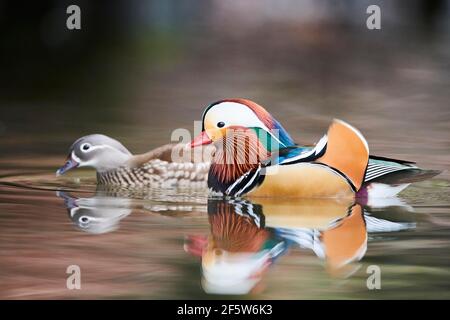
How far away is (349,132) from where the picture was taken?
5.72 metres

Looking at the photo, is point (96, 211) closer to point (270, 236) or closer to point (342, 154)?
point (270, 236)

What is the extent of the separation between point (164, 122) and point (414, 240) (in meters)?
2.39

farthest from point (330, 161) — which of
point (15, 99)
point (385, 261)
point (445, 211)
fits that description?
point (15, 99)

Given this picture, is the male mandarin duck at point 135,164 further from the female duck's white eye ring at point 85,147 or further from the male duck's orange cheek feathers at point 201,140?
the male duck's orange cheek feathers at point 201,140

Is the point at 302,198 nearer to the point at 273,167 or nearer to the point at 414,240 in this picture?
the point at 273,167

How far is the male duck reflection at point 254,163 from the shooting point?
569cm

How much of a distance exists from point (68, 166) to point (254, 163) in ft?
3.23

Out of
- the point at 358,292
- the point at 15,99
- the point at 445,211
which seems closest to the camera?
the point at 358,292

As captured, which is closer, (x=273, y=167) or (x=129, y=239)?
(x=129, y=239)

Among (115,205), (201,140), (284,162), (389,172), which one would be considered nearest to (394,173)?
(389,172)

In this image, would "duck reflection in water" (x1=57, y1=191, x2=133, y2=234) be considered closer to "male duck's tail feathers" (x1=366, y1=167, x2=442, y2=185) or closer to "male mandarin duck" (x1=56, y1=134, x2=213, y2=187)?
"male mandarin duck" (x1=56, y1=134, x2=213, y2=187)

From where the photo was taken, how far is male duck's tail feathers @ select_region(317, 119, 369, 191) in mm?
5676

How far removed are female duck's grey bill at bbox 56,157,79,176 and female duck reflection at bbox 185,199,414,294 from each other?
0.90 metres

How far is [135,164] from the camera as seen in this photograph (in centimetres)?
627
